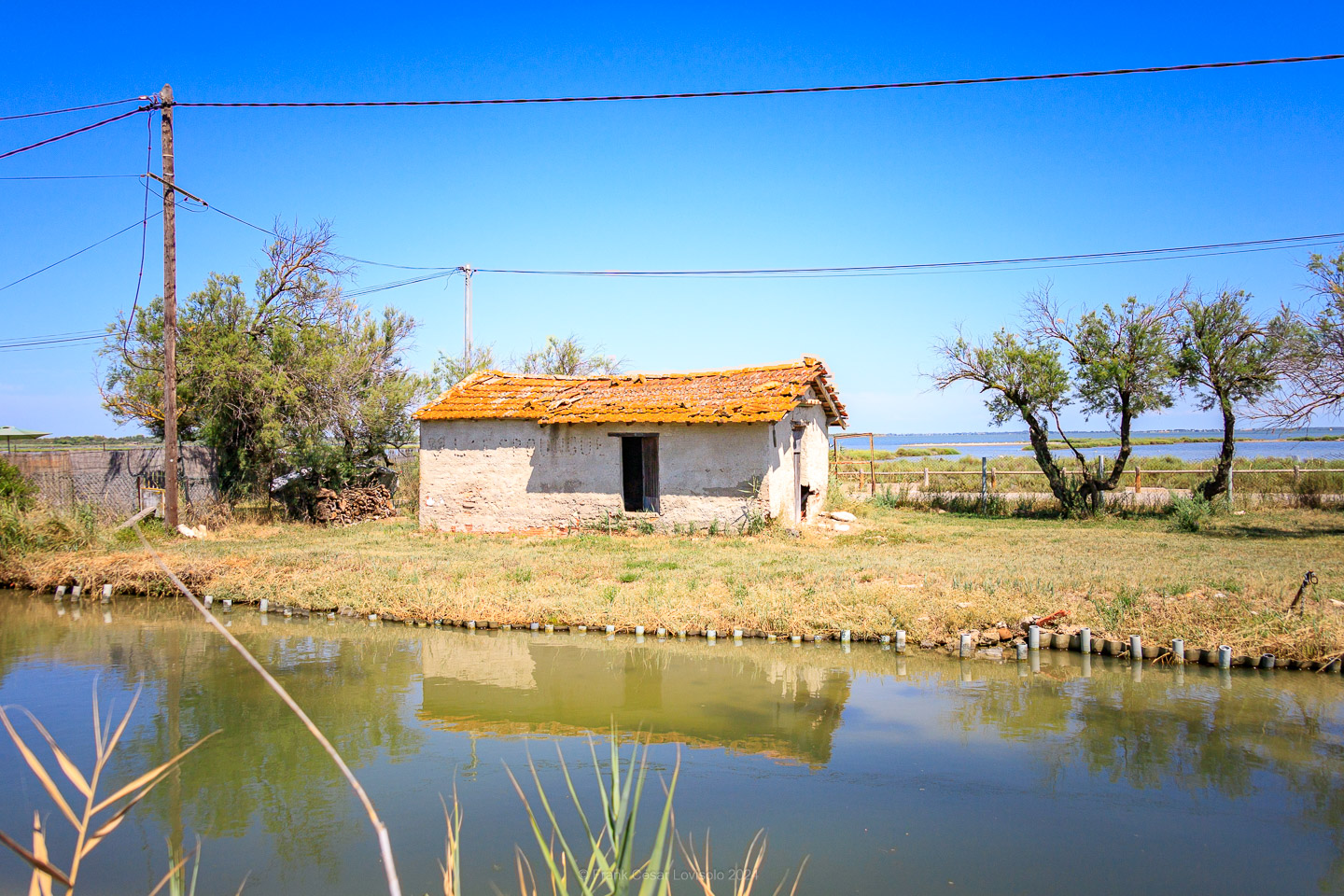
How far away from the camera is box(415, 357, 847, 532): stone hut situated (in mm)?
16406

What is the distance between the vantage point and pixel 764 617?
34.7ft

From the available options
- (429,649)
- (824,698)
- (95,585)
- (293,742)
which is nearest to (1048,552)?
(824,698)

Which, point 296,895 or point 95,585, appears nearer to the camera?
point 296,895

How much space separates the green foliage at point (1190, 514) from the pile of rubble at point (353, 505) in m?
17.9

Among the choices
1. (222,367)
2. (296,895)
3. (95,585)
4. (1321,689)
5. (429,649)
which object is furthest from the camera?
(222,367)

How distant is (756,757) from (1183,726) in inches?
156

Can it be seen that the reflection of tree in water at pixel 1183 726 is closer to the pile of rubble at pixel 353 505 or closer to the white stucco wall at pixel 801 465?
the white stucco wall at pixel 801 465

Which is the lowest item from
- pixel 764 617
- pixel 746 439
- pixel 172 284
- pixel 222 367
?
pixel 764 617

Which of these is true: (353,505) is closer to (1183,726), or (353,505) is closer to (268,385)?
(268,385)

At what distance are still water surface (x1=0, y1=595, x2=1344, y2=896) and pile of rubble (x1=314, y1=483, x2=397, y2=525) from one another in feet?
28.7

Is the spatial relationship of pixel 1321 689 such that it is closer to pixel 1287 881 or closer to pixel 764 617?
pixel 1287 881

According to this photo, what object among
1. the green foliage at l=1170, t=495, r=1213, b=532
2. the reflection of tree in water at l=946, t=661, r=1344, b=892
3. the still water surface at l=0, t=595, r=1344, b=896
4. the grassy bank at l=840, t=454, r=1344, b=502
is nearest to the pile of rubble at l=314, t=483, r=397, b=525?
the still water surface at l=0, t=595, r=1344, b=896

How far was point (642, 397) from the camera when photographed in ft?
59.4

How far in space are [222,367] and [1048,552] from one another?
16.8 metres
